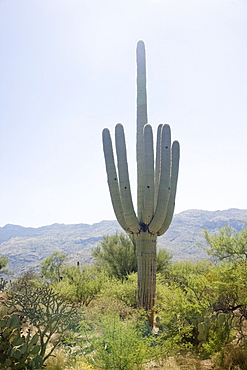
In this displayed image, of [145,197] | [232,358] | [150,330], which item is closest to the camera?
[232,358]

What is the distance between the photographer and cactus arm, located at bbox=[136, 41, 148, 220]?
31.0 feet

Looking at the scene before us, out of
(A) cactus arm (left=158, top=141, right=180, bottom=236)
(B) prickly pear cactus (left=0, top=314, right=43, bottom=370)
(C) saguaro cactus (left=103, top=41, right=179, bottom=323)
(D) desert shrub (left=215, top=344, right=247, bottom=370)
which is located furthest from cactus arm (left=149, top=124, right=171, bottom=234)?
(B) prickly pear cactus (left=0, top=314, right=43, bottom=370)

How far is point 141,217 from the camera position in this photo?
9.04 metres

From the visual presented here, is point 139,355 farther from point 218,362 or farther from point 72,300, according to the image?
point 72,300

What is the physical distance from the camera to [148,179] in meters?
8.75

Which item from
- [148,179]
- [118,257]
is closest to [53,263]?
[118,257]

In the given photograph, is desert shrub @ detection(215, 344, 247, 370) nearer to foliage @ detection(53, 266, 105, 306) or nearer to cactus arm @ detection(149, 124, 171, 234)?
cactus arm @ detection(149, 124, 171, 234)

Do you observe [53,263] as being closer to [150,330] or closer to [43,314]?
[150,330]

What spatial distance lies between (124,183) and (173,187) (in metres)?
1.71

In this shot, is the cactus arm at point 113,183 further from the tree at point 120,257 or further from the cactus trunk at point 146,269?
the tree at point 120,257

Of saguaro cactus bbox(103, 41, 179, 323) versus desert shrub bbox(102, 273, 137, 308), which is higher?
saguaro cactus bbox(103, 41, 179, 323)

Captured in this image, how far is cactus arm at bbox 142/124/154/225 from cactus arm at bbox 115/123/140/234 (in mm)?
381

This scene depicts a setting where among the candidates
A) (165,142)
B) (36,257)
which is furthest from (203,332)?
(36,257)

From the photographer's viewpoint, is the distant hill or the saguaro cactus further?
the distant hill
